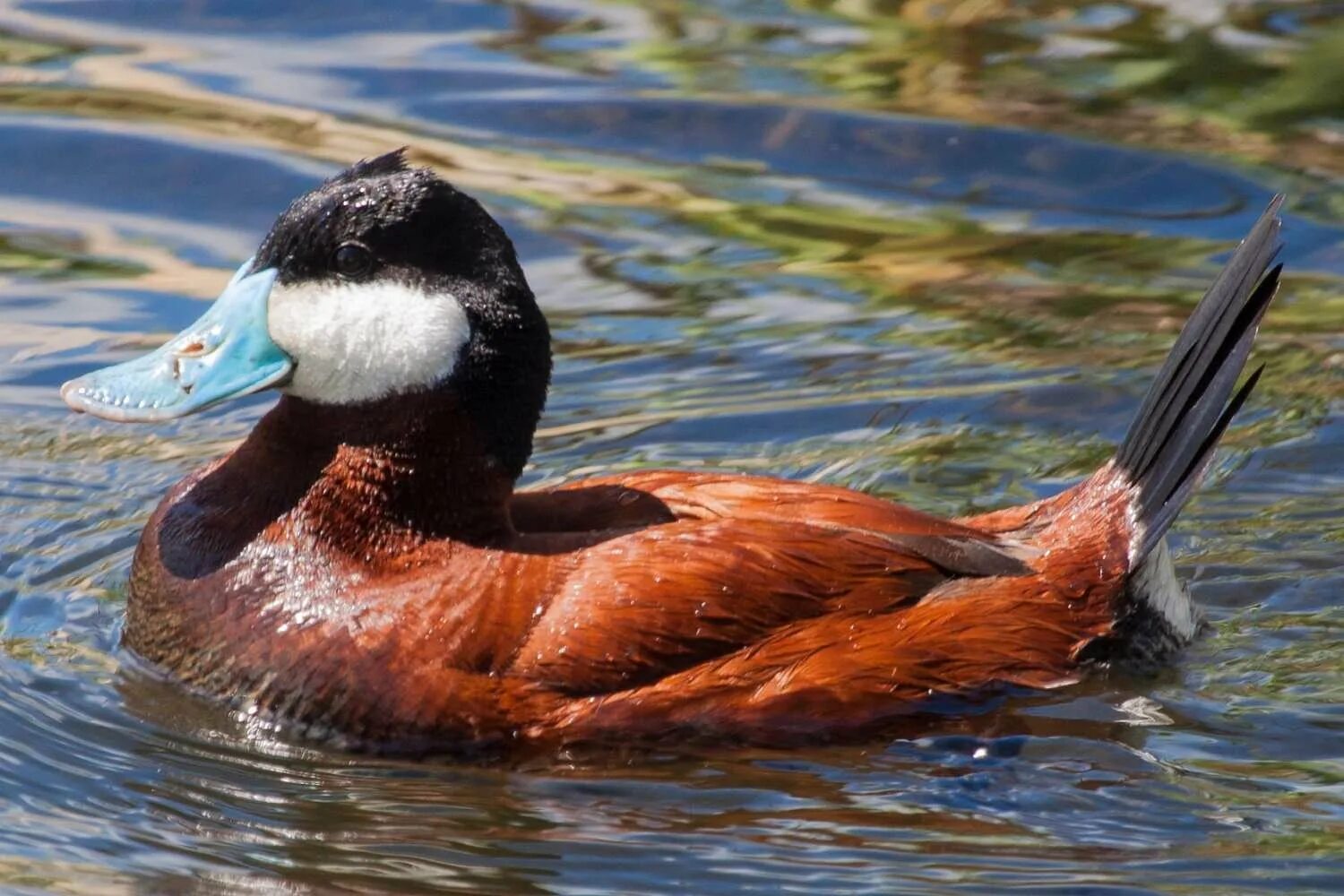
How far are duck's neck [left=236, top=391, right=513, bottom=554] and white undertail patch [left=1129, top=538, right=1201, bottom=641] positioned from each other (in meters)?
1.52

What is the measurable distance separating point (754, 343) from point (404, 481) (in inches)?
102

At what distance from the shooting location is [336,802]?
4.75 metres

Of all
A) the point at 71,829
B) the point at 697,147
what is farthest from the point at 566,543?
the point at 697,147

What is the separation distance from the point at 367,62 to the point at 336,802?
19.8ft

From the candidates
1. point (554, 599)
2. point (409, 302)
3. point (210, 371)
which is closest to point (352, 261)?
point (409, 302)

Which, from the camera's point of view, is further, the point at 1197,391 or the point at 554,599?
the point at 1197,391

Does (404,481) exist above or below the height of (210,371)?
below

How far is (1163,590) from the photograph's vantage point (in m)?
5.55

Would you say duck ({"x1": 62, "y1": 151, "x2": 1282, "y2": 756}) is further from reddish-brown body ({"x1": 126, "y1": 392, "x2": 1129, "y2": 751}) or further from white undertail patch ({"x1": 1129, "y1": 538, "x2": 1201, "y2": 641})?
white undertail patch ({"x1": 1129, "y1": 538, "x2": 1201, "y2": 641})

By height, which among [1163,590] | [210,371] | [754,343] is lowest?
[1163,590]

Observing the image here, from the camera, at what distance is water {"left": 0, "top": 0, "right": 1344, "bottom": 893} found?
4.64m

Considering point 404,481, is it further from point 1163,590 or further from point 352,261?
point 1163,590

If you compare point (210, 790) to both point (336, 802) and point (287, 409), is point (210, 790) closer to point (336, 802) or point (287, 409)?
point (336, 802)

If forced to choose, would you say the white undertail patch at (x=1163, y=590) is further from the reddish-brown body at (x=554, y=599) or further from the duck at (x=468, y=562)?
the duck at (x=468, y=562)
